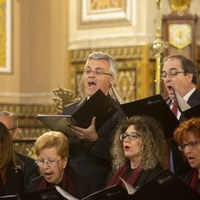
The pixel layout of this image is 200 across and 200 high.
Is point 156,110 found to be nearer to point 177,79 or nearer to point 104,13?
point 177,79

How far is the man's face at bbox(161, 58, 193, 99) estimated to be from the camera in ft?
17.1

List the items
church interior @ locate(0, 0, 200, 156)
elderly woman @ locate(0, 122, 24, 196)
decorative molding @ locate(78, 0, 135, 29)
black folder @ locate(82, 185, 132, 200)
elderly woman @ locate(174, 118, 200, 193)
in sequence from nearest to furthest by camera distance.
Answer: black folder @ locate(82, 185, 132, 200) → elderly woman @ locate(174, 118, 200, 193) → elderly woman @ locate(0, 122, 24, 196) → church interior @ locate(0, 0, 200, 156) → decorative molding @ locate(78, 0, 135, 29)

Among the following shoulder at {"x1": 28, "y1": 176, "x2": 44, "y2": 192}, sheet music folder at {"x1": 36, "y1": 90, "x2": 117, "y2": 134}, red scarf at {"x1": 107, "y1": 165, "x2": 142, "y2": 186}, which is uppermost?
sheet music folder at {"x1": 36, "y1": 90, "x2": 117, "y2": 134}

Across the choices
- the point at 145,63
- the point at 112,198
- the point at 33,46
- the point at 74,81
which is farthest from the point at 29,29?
the point at 112,198

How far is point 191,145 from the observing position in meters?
4.45

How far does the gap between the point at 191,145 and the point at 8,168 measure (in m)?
1.23

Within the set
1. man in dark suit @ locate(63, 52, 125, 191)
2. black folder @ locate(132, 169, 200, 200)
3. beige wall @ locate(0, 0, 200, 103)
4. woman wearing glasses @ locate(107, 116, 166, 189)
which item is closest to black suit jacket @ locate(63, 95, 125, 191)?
man in dark suit @ locate(63, 52, 125, 191)

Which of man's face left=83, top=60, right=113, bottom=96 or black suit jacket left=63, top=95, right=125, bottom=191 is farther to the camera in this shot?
man's face left=83, top=60, right=113, bottom=96

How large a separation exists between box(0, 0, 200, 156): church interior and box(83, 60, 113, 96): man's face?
407 centimetres

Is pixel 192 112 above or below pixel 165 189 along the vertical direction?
above

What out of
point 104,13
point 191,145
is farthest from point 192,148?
point 104,13

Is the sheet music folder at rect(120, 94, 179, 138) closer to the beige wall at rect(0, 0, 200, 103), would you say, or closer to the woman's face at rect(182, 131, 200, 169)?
the woman's face at rect(182, 131, 200, 169)

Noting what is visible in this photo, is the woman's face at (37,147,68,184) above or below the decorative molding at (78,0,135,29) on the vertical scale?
below

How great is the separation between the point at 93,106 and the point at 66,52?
5856mm
